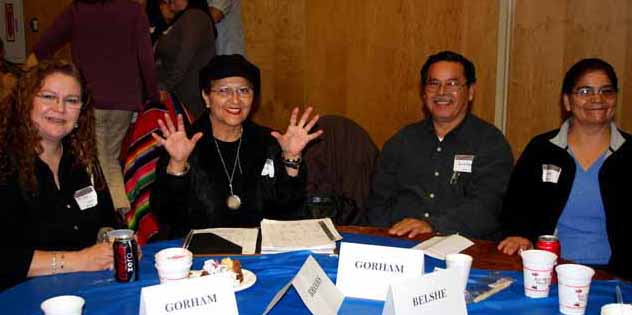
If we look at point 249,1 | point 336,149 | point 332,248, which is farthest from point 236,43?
point 332,248

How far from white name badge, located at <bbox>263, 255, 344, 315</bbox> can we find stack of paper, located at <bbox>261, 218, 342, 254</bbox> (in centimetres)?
40

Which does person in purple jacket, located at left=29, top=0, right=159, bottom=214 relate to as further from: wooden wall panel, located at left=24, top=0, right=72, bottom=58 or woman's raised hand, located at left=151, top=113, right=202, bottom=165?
wooden wall panel, located at left=24, top=0, right=72, bottom=58

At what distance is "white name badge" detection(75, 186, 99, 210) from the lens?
242cm

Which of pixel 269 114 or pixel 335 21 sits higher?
pixel 335 21

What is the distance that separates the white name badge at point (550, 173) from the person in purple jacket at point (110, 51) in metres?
2.56

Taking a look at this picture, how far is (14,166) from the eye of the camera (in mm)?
2240

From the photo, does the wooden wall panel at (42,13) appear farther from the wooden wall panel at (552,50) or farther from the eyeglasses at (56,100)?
the eyeglasses at (56,100)

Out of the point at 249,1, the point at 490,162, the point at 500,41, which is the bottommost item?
the point at 490,162

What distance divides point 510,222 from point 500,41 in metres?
1.86

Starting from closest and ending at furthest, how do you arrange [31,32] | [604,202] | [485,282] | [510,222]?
1. [485,282]
2. [604,202]
3. [510,222]
4. [31,32]

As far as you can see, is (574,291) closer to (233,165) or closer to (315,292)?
(315,292)

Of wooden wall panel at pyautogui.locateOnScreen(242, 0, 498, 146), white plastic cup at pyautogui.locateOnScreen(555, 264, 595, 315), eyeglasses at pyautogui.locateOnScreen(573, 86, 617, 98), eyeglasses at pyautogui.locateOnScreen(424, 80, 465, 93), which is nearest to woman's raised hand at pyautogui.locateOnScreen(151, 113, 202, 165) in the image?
eyeglasses at pyautogui.locateOnScreen(424, 80, 465, 93)

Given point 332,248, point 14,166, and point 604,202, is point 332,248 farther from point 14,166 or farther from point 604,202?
point 604,202

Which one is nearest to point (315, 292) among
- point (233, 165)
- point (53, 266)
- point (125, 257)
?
point (125, 257)
